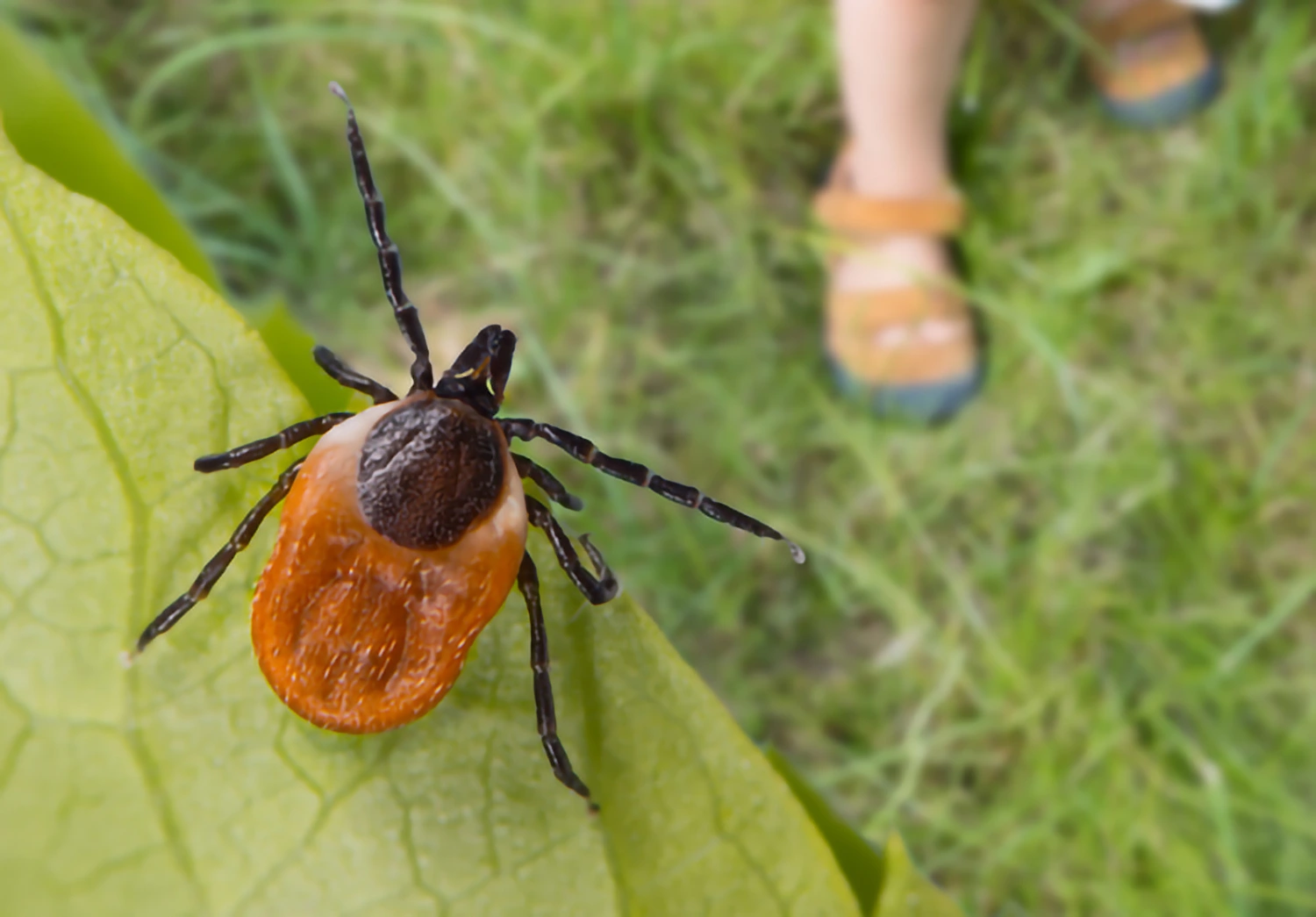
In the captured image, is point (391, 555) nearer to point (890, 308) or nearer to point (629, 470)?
point (629, 470)

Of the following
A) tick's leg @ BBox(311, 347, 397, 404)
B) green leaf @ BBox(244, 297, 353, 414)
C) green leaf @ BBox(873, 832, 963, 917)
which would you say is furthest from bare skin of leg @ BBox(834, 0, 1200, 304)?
green leaf @ BBox(873, 832, 963, 917)

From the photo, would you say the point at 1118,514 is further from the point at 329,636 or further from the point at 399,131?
the point at 329,636

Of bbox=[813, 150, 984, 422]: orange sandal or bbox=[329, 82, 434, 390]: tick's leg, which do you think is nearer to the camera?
bbox=[329, 82, 434, 390]: tick's leg

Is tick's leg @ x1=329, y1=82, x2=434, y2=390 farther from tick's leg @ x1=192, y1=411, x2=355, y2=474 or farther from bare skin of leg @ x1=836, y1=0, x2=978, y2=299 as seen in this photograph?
bare skin of leg @ x1=836, y1=0, x2=978, y2=299

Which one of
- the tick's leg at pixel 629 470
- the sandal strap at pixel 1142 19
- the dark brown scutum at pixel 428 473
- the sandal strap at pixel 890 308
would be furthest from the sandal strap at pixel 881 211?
the dark brown scutum at pixel 428 473

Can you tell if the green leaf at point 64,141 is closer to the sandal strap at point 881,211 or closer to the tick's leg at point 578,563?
the tick's leg at point 578,563
